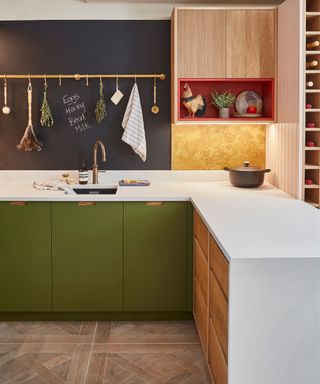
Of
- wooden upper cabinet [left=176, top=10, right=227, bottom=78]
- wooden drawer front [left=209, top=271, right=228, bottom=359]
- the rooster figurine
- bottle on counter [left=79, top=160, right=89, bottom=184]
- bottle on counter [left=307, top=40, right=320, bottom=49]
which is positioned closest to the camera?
wooden drawer front [left=209, top=271, right=228, bottom=359]

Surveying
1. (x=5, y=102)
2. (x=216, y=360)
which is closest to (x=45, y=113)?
(x=5, y=102)

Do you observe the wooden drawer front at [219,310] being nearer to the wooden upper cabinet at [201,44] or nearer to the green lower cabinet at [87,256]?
the green lower cabinet at [87,256]

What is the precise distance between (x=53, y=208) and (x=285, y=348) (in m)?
2.07

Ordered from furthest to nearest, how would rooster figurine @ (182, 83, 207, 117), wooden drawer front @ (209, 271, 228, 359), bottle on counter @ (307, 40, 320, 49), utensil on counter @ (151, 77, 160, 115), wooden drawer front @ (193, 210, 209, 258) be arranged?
utensil on counter @ (151, 77, 160, 115), rooster figurine @ (182, 83, 207, 117), bottle on counter @ (307, 40, 320, 49), wooden drawer front @ (193, 210, 209, 258), wooden drawer front @ (209, 271, 228, 359)

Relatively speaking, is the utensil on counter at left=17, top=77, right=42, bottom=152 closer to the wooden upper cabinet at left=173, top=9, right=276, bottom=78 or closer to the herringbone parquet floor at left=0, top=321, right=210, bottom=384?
the wooden upper cabinet at left=173, top=9, right=276, bottom=78

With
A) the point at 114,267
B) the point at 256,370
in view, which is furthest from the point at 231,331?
the point at 114,267

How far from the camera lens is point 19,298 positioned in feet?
12.3

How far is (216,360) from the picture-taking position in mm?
2531

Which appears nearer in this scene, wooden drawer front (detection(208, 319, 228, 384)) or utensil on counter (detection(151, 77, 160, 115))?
wooden drawer front (detection(208, 319, 228, 384))

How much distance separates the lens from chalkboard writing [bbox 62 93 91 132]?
170 inches

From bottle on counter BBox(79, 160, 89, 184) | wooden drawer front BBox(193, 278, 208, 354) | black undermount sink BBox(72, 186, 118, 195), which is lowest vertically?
wooden drawer front BBox(193, 278, 208, 354)

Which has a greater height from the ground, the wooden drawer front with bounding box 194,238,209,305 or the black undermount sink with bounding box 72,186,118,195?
the black undermount sink with bounding box 72,186,118,195

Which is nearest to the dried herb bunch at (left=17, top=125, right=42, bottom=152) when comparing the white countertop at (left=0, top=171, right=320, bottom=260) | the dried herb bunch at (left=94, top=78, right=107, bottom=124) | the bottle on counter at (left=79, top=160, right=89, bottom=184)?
the white countertop at (left=0, top=171, right=320, bottom=260)

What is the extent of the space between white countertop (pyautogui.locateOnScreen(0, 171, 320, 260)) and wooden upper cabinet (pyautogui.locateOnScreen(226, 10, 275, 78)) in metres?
0.87
